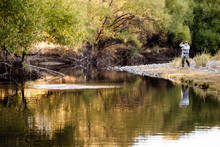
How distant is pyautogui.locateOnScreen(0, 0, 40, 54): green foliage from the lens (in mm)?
16609

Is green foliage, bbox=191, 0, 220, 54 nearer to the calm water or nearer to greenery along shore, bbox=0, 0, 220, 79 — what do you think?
greenery along shore, bbox=0, 0, 220, 79

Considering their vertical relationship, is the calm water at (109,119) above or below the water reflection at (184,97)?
above

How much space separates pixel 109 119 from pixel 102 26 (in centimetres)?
3610

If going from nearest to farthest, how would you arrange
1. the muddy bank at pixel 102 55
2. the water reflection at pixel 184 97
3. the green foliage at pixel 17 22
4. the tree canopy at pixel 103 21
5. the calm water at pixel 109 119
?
the calm water at pixel 109 119, the water reflection at pixel 184 97, the green foliage at pixel 17 22, the tree canopy at pixel 103 21, the muddy bank at pixel 102 55

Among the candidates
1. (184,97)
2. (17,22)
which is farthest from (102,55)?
(17,22)

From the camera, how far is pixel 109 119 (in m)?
12.3

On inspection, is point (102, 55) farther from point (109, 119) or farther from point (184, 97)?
point (109, 119)

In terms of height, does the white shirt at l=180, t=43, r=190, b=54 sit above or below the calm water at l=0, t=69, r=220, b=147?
above

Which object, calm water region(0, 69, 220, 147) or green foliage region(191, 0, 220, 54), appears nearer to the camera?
calm water region(0, 69, 220, 147)

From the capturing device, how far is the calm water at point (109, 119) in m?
9.71

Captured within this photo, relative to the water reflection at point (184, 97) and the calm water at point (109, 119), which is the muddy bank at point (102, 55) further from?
the calm water at point (109, 119)

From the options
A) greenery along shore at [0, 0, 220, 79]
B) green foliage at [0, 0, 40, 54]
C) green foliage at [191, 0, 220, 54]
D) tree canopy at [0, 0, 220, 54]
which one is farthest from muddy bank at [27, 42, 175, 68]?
green foliage at [0, 0, 40, 54]

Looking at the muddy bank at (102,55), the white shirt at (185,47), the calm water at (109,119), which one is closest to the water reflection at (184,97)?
the calm water at (109,119)

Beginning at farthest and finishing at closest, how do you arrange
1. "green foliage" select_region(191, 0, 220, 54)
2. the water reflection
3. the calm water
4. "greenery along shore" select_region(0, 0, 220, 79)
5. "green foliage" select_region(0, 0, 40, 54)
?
"green foliage" select_region(191, 0, 220, 54) → "greenery along shore" select_region(0, 0, 220, 79) → "green foliage" select_region(0, 0, 40, 54) → the water reflection → the calm water
